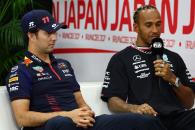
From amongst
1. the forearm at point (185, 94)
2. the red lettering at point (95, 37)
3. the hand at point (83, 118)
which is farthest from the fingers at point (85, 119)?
the red lettering at point (95, 37)

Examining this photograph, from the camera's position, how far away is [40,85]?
3.42 metres

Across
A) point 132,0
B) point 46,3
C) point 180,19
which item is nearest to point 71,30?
point 46,3

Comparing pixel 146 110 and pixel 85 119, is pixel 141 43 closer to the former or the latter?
pixel 146 110

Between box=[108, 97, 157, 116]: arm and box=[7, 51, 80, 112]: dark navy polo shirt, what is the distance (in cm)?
28

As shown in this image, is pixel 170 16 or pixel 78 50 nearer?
pixel 170 16

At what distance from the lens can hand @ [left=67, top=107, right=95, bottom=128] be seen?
310cm

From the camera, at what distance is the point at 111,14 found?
15.8ft

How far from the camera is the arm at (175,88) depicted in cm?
335

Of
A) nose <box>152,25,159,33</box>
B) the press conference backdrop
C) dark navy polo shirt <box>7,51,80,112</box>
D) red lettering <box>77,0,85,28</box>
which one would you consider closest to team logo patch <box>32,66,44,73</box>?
dark navy polo shirt <box>7,51,80,112</box>

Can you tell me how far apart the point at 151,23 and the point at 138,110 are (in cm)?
69

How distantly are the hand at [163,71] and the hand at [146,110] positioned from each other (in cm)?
22

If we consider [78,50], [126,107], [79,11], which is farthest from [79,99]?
[79,11]

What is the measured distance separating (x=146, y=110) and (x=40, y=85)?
2.39ft

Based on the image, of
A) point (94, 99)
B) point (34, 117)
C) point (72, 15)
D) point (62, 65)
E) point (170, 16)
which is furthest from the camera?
point (72, 15)
